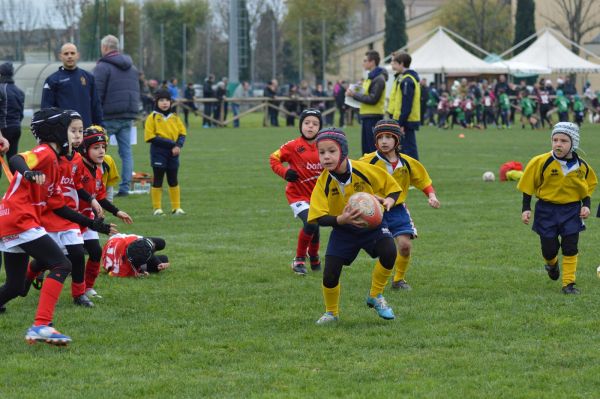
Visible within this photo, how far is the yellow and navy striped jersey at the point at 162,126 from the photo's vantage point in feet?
46.7

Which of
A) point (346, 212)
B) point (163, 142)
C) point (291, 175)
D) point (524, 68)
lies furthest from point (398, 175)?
point (524, 68)

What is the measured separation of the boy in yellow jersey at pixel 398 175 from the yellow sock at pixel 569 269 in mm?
1266

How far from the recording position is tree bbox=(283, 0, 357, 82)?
70188mm

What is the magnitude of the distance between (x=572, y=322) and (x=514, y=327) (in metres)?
0.45

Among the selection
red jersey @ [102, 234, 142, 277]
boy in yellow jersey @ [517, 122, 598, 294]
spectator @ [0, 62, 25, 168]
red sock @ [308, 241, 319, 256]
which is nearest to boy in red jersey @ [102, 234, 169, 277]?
red jersey @ [102, 234, 142, 277]

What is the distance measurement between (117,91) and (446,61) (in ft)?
115

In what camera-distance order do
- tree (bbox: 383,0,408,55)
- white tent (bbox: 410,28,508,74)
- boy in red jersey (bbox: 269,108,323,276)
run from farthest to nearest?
1. tree (bbox: 383,0,408,55)
2. white tent (bbox: 410,28,508,74)
3. boy in red jersey (bbox: 269,108,323,276)

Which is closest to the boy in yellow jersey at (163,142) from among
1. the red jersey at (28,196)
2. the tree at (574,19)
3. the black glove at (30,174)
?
the red jersey at (28,196)

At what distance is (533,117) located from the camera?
4034 cm

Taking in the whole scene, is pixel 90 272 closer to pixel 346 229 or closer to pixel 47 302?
pixel 47 302

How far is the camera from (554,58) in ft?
172

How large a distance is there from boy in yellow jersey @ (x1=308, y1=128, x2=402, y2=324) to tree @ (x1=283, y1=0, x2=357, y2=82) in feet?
198

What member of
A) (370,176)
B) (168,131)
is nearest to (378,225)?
(370,176)

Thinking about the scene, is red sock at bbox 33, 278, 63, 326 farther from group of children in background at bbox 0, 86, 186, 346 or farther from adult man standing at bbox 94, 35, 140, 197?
adult man standing at bbox 94, 35, 140, 197
